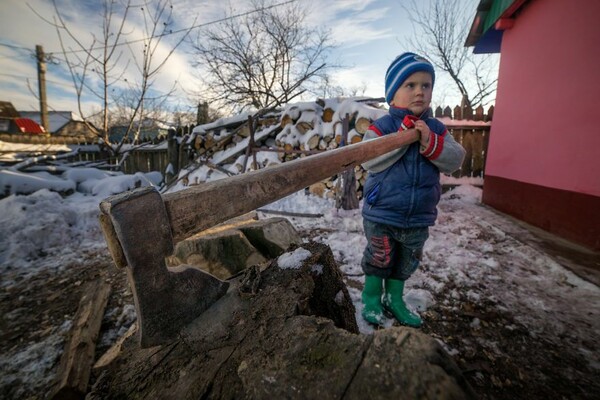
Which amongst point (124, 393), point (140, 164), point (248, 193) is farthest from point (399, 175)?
point (140, 164)

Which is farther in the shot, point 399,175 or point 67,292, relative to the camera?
point 67,292

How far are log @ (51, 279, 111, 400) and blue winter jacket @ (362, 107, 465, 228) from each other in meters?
1.81

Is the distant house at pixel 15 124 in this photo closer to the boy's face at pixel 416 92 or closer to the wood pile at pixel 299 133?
the wood pile at pixel 299 133

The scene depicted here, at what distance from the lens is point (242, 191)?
0.86m

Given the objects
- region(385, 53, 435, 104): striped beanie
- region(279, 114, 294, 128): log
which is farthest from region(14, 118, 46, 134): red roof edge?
region(385, 53, 435, 104): striped beanie

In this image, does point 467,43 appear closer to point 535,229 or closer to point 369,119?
point 369,119

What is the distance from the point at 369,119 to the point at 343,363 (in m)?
4.71

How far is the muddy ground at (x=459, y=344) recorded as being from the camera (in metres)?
1.28

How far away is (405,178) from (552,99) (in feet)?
10.3

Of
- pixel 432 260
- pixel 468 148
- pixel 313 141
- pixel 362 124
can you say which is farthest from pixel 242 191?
pixel 468 148

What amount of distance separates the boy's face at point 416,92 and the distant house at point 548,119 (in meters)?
2.37

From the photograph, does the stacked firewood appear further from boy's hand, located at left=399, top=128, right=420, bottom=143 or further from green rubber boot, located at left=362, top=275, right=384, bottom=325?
boy's hand, located at left=399, top=128, right=420, bottom=143

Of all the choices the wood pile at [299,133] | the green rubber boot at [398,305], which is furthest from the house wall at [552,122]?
the green rubber boot at [398,305]

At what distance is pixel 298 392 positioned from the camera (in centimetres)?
55
